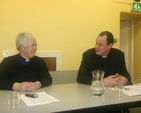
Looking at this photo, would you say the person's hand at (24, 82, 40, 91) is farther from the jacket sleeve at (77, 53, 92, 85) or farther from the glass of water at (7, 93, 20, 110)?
the jacket sleeve at (77, 53, 92, 85)

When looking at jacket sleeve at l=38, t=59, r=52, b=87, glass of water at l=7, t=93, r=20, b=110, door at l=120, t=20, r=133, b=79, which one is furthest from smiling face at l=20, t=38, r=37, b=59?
door at l=120, t=20, r=133, b=79

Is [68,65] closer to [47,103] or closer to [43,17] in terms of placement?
[43,17]

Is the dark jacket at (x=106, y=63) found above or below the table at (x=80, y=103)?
above

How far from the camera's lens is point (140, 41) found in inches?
160

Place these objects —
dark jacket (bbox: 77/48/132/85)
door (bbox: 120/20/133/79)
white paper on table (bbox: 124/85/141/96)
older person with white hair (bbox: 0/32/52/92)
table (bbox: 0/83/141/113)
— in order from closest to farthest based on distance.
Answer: table (bbox: 0/83/141/113) < white paper on table (bbox: 124/85/141/96) < older person with white hair (bbox: 0/32/52/92) < dark jacket (bbox: 77/48/132/85) < door (bbox: 120/20/133/79)

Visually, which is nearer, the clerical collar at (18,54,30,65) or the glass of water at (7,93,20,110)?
the glass of water at (7,93,20,110)

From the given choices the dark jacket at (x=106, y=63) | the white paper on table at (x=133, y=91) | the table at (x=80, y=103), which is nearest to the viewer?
the table at (x=80, y=103)

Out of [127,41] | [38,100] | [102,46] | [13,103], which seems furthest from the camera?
[127,41]

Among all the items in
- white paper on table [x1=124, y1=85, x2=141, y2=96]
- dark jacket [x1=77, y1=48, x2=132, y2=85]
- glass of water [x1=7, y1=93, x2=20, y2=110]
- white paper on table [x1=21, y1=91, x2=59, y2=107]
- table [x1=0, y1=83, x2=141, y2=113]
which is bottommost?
white paper on table [x1=124, y1=85, x2=141, y2=96]

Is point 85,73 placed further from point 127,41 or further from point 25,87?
point 127,41

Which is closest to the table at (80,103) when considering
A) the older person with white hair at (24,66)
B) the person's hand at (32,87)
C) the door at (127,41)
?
the person's hand at (32,87)

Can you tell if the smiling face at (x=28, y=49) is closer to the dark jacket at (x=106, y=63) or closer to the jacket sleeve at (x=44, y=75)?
the jacket sleeve at (x=44, y=75)

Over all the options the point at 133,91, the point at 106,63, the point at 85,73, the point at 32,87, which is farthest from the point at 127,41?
the point at 32,87

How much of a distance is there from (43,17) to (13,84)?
55.2 inches
